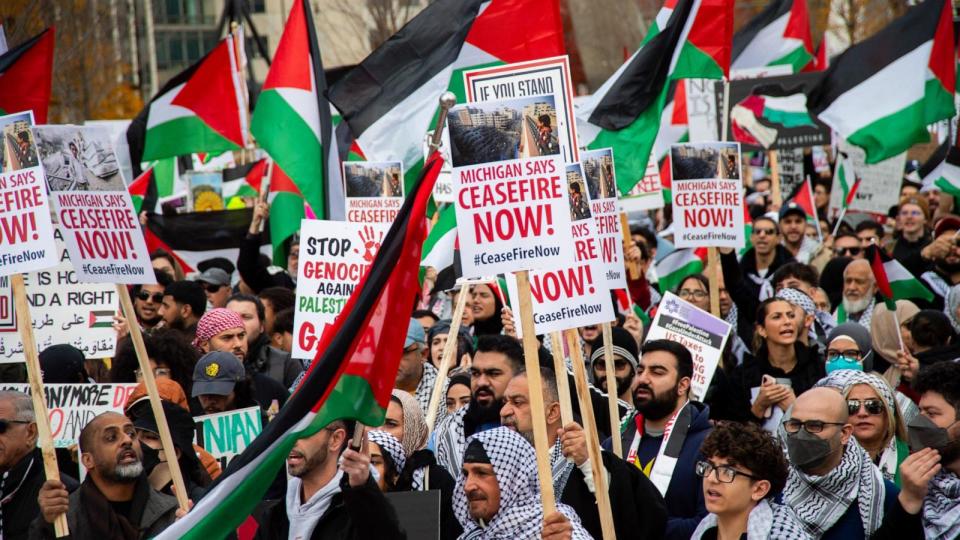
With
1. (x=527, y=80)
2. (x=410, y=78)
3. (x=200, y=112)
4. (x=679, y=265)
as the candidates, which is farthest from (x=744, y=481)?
(x=200, y=112)

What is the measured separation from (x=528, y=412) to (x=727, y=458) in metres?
1.33

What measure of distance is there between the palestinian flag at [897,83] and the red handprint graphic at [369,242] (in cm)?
602

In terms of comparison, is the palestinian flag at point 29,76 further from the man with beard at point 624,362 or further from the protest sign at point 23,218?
the man with beard at point 624,362

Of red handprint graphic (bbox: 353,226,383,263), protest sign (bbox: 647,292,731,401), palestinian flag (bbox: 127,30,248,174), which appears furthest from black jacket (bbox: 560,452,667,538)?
palestinian flag (bbox: 127,30,248,174)

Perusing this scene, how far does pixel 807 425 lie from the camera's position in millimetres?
6121

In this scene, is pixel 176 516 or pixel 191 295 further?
pixel 191 295

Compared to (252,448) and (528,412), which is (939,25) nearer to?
(528,412)

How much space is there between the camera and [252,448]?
193 inches

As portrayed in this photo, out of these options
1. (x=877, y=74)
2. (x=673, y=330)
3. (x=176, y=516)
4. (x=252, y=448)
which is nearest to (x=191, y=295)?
(x=673, y=330)

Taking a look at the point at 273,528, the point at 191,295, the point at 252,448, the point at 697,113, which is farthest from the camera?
the point at 697,113

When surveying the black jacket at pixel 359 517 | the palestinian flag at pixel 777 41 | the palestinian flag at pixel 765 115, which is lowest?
the black jacket at pixel 359 517

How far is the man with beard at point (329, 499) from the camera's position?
5566 millimetres

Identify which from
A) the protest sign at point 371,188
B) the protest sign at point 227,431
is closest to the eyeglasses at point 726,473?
the protest sign at point 227,431

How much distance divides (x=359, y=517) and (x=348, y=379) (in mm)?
655
